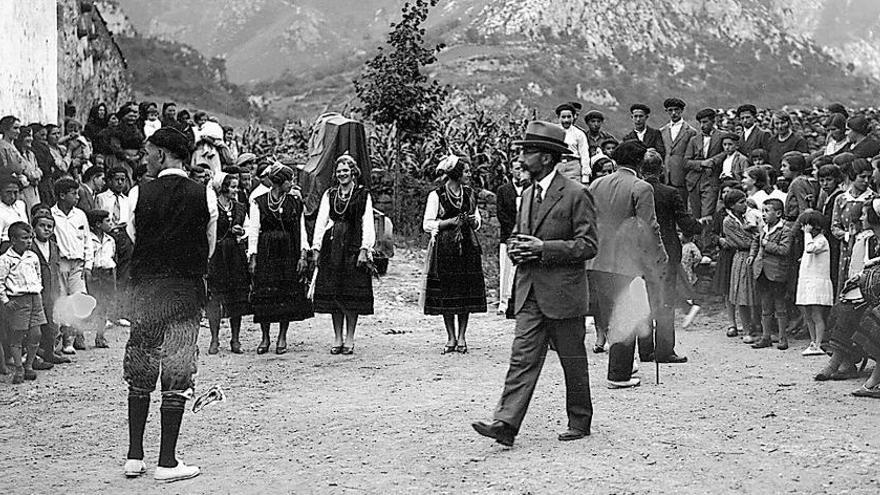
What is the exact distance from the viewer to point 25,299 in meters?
8.95

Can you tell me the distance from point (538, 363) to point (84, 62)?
1757 centimetres

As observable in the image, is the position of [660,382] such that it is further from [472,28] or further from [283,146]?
[472,28]

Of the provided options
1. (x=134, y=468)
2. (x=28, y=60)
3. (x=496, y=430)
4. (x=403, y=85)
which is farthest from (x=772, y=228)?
(x=28, y=60)

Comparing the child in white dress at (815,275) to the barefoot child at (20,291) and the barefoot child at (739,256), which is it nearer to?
the barefoot child at (739,256)

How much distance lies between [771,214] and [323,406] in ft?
16.5

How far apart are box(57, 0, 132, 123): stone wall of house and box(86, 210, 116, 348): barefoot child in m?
6.78

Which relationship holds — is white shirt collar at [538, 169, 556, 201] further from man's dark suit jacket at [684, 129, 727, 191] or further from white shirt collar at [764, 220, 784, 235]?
man's dark suit jacket at [684, 129, 727, 191]

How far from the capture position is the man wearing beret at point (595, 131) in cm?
1316

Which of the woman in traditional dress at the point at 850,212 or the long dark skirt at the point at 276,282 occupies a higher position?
the woman in traditional dress at the point at 850,212

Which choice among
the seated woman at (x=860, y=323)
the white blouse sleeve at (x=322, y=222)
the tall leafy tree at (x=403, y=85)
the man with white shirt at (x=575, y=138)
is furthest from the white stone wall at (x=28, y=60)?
the seated woman at (x=860, y=323)

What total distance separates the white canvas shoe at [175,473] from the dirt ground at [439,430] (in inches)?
1.8

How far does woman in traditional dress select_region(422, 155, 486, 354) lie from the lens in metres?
10.2

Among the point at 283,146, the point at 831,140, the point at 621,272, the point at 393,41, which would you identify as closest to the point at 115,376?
the point at 621,272

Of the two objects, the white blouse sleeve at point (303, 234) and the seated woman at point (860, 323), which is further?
the white blouse sleeve at point (303, 234)
